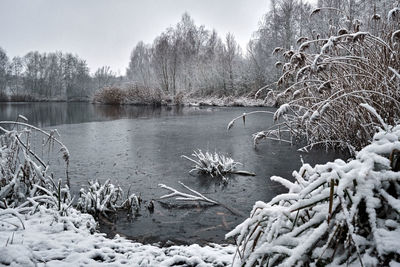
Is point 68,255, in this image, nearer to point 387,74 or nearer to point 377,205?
point 377,205

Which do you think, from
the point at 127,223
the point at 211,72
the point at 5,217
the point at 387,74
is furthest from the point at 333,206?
the point at 211,72

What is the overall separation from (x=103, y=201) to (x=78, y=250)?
2.88ft

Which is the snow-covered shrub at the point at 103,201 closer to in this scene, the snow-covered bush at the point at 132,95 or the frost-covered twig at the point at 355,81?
the frost-covered twig at the point at 355,81

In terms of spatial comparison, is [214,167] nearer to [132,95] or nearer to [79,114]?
[79,114]

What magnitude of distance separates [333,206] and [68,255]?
4.99 feet

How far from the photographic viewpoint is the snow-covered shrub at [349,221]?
0.85 metres

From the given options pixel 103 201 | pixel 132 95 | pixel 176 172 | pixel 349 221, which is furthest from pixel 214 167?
pixel 132 95

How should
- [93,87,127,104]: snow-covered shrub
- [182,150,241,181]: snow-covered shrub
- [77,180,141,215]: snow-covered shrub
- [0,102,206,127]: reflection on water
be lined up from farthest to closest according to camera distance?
[93,87,127,104]: snow-covered shrub, [0,102,206,127]: reflection on water, [182,150,241,181]: snow-covered shrub, [77,180,141,215]: snow-covered shrub

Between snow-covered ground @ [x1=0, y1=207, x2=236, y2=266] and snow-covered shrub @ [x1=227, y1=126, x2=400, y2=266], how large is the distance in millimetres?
666

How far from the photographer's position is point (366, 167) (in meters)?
0.90

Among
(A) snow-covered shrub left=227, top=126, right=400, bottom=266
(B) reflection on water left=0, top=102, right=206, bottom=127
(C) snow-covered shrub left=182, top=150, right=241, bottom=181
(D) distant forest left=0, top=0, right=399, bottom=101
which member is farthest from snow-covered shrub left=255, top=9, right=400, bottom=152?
(D) distant forest left=0, top=0, right=399, bottom=101

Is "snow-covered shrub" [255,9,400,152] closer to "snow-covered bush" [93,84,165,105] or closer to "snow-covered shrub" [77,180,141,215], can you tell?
"snow-covered shrub" [77,180,141,215]

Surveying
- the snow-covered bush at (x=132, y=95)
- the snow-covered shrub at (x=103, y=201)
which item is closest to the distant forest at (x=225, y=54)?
the snow-covered bush at (x=132, y=95)

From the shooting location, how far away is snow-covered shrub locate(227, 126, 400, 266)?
33.3 inches
